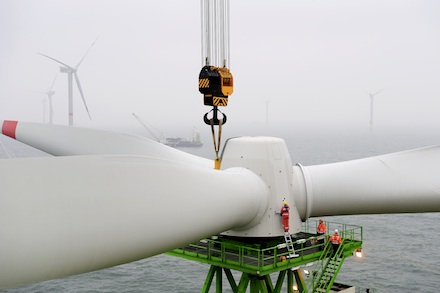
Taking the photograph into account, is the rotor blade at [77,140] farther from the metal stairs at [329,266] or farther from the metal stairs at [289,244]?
the metal stairs at [329,266]

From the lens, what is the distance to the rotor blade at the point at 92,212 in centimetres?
868

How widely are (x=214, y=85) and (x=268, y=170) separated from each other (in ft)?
13.8

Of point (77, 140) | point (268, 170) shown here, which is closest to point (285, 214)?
point (268, 170)

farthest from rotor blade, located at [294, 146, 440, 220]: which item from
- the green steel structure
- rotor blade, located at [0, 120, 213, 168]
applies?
rotor blade, located at [0, 120, 213, 168]

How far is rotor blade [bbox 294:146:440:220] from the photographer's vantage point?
21.5 metres

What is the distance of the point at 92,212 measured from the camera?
9.82 meters

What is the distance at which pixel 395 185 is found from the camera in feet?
71.4

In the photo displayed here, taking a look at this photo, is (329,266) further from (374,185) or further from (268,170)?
(268,170)

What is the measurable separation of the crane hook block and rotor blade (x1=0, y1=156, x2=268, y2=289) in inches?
391

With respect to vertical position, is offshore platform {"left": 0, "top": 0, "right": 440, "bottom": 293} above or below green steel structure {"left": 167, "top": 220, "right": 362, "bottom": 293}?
above

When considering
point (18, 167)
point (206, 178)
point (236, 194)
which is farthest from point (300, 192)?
point (18, 167)

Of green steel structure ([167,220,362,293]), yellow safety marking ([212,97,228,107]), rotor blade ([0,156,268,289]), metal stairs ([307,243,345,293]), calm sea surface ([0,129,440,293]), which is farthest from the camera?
calm sea surface ([0,129,440,293])

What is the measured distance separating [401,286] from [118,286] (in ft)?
86.4

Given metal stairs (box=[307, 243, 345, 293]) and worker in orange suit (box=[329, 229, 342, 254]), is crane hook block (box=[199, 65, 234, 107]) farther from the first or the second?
metal stairs (box=[307, 243, 345, 293])
